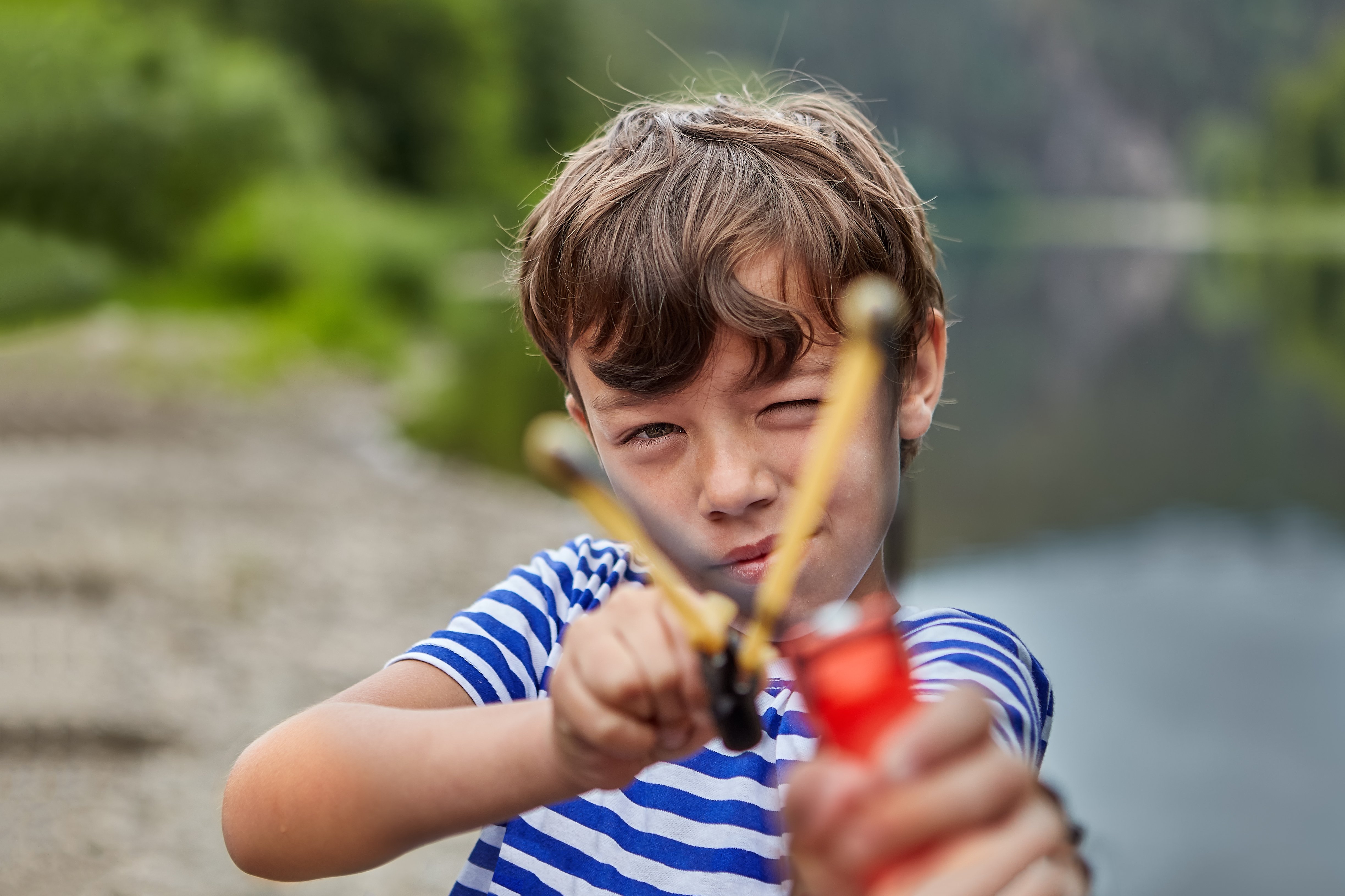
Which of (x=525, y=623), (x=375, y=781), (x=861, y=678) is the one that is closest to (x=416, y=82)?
(x=525, y=623)

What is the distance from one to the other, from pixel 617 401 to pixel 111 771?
2677 mm

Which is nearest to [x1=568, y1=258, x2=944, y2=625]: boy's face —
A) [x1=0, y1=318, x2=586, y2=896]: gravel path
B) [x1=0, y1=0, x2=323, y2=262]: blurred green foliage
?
[x1=0, y1=318, x2=586, y2=896]: gravel path

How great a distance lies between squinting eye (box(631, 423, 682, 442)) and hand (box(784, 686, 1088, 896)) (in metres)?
0.47

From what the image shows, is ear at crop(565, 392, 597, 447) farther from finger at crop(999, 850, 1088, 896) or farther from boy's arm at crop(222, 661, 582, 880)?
finger at crop(999, 850, 1088, 896)

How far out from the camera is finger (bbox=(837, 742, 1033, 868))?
486 millimetres

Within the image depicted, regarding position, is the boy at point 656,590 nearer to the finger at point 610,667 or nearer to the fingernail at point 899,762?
the finger at point 610,667

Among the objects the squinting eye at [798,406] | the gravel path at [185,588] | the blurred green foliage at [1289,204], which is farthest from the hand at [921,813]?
the blurred green foliage at [1289,204]

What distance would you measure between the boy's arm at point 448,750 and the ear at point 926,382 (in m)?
0.48

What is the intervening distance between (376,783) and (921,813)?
1.39ft

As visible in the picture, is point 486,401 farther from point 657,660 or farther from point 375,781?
point 657,660

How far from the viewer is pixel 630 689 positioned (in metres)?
0.59

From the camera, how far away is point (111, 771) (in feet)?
10.2

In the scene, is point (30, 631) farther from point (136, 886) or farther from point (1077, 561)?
point (1077, 561)

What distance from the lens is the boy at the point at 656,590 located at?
2.23 ft
